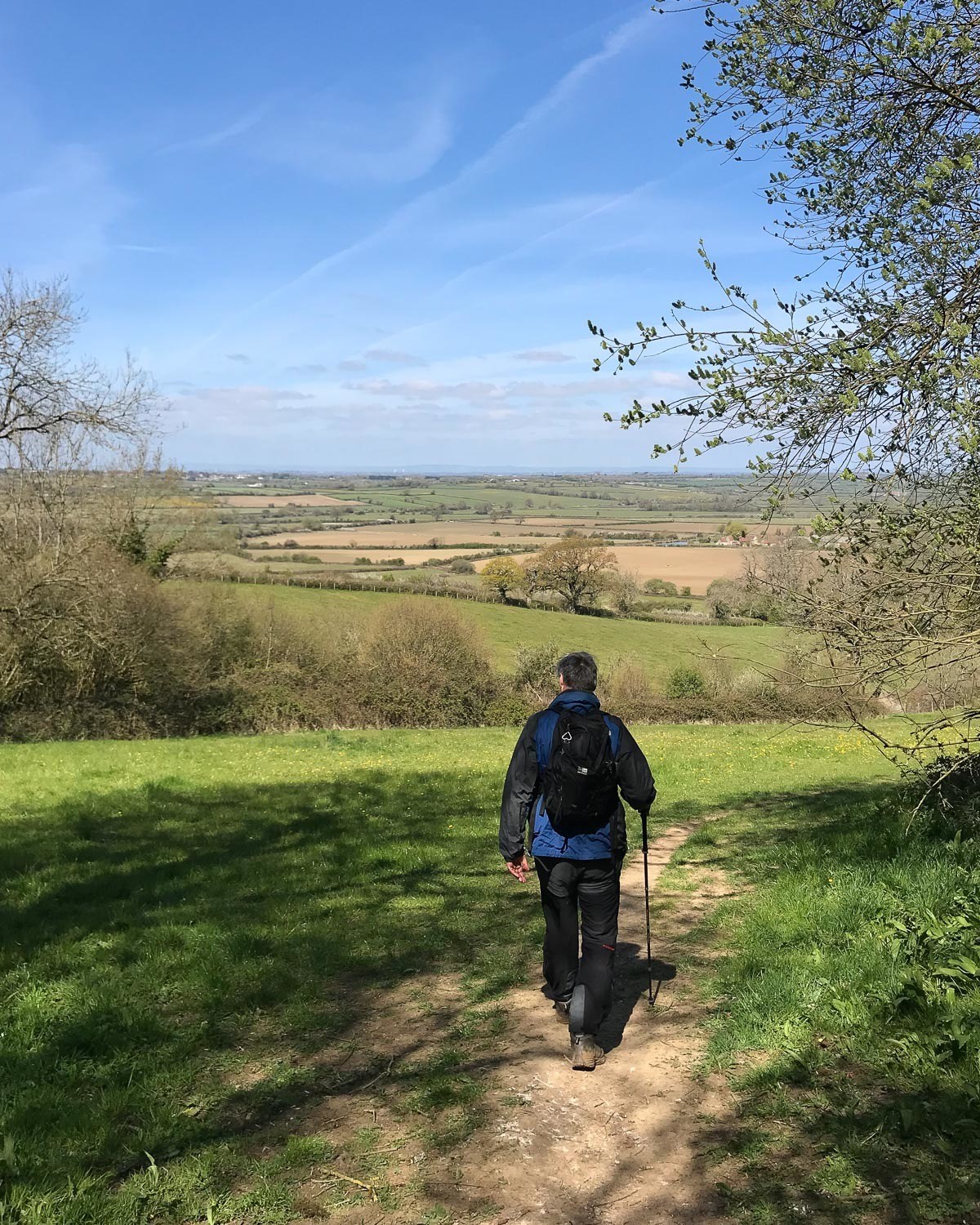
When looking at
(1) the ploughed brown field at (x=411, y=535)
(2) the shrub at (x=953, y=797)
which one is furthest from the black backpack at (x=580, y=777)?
(1) the ploughed brown field at (x=411, y=535)

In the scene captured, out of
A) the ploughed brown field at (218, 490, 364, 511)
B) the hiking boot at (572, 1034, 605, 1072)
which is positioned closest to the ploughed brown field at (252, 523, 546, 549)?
the ploughed brown field at (218, 490, 364, 511)

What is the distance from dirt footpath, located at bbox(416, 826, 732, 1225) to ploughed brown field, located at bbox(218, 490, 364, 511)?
105620 mm

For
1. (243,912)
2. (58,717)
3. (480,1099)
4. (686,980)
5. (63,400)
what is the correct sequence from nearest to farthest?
(480,1099) → (686,980) → (243,912) → (63,400) → (58,717)

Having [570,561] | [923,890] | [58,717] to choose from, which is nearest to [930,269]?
[923,890]

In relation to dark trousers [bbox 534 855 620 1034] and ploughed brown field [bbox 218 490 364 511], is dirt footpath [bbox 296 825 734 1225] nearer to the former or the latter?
dark trousers [bbox 534 855 620 1034]

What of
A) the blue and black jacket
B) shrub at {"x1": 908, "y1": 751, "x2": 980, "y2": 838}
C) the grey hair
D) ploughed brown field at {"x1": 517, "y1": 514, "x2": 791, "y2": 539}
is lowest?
shrub at {"x1": 908, "y1": 751, "x2": 980, "y2": 838}

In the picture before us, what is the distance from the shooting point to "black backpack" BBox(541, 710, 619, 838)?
4789 millimetres

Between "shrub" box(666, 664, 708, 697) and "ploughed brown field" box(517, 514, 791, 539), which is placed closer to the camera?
"shrub" box(666, 664, 708, 697)

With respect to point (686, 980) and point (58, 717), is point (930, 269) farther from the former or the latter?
point (58, 717)

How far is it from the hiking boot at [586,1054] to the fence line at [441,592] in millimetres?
37138

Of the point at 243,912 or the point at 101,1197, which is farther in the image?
the point at 243,912

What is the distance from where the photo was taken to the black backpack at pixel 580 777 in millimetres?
4789

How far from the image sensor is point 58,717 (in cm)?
2559

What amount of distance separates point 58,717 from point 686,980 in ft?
80.7
